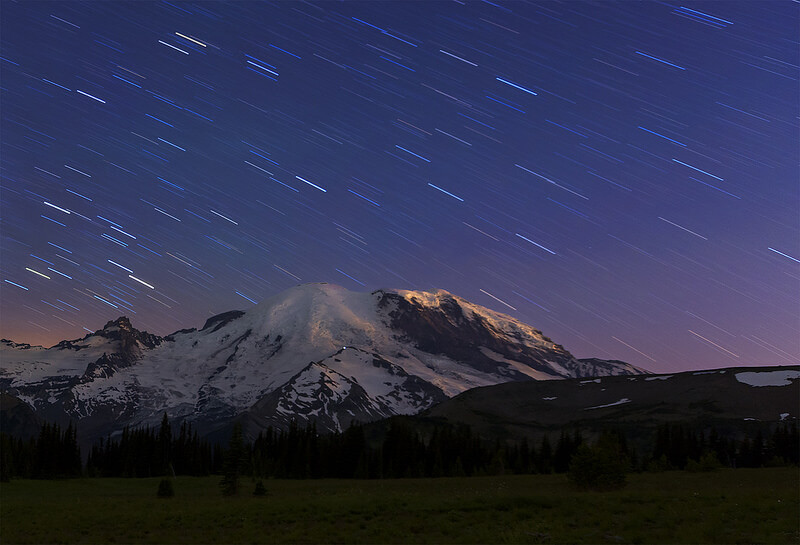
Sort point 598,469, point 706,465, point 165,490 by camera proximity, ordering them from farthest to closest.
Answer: point 706,465 → point 165,490 → point 598,469

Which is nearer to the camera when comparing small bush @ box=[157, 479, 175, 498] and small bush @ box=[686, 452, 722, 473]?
small bush @ box=[157, 479, 175, 498]

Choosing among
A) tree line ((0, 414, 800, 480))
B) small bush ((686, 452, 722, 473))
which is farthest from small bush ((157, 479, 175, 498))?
small bush ((686, 452, 722, 473))

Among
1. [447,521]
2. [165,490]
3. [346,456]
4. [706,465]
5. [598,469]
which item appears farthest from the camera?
[346,456]

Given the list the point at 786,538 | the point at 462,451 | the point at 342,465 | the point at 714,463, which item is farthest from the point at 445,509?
the point at 462,451

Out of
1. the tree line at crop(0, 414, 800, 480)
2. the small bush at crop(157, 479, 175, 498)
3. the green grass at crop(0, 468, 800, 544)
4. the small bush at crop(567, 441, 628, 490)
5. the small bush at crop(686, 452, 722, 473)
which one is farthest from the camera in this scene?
the tree line at crop(0, 414, 800, 480)

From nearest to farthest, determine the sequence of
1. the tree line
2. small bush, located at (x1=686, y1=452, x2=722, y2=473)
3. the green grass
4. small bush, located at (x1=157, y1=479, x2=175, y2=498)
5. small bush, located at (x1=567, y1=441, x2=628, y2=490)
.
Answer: the green grass < small bush, located at (x1=567, y1=441, x2=628, y2=490) < small bush, located at (x1=157, y1=479, x2=175, y2=498) < small bush, located at (x1=686, y1=452, x2=722, y2=473) < the tree line

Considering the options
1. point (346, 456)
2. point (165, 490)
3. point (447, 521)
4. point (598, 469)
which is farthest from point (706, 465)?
point (346, 456)

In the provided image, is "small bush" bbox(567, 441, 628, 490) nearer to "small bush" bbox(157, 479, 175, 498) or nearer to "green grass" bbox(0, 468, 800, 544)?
"green grass" bbox(0, 468, 800, 544)

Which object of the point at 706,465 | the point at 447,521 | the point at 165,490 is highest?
the point at 706,465

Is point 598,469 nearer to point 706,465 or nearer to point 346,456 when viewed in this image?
point 706,465

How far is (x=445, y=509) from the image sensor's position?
3362 centimetres

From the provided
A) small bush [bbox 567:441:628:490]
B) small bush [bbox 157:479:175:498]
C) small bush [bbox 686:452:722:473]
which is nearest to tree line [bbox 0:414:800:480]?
small bush [bbox 686:452:722:473]

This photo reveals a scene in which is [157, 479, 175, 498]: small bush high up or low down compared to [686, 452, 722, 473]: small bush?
down

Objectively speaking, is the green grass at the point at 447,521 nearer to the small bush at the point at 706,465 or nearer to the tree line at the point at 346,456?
the small bush at the point at 706,465
